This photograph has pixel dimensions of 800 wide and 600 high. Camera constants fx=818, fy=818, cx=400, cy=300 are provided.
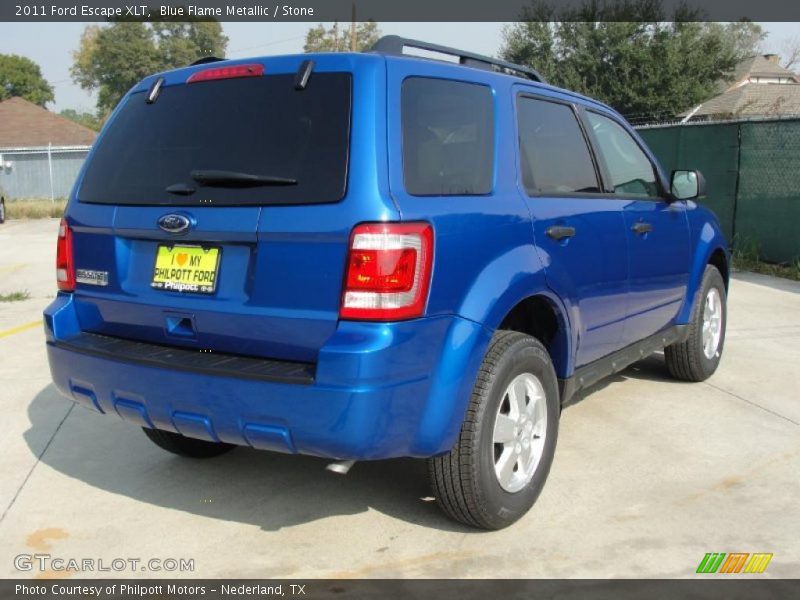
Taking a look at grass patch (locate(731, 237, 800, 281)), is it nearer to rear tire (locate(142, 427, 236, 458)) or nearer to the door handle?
the door handle

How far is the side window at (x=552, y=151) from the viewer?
369cm

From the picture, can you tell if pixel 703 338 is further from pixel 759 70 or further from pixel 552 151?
pixel 759 70

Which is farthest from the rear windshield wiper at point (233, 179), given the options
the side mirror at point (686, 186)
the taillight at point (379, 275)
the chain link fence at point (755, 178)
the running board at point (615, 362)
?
the chain link fence at point (755, 178)

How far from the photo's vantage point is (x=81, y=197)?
3.57m

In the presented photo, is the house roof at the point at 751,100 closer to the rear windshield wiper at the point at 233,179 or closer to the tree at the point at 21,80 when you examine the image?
the rear windshield wiper at the point at 233,179

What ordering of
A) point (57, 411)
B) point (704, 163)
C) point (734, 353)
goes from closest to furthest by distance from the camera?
point (57, 411), point (734, 353), point (704, 163)

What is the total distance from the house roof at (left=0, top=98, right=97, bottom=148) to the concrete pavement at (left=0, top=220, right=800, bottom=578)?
45473 millimetres

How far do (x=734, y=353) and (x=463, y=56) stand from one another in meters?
3.95

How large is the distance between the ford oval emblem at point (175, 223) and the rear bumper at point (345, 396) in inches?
20.4

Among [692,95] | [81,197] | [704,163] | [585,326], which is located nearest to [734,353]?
[585,326]

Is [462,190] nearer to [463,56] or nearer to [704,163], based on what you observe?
[463,56]

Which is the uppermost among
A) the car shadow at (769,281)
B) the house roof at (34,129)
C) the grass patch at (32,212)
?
the house roof at (34,129)

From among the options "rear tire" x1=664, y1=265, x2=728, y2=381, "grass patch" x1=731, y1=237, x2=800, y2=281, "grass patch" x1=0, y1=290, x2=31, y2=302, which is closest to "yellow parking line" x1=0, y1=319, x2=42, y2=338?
"grass patch" x1=0, y1=290, x2=31, y2=302

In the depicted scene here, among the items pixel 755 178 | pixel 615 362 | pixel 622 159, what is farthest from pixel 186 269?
pixel 755 178
